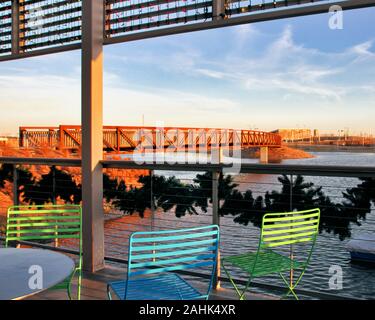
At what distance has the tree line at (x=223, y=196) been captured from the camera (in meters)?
3.26

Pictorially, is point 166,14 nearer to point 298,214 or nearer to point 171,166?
point 171,166

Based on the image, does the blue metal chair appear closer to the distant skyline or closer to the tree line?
the tree line

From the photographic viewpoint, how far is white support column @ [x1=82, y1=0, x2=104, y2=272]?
346 cm

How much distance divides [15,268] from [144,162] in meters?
1.75

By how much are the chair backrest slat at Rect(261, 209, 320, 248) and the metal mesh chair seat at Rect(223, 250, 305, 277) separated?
0.48 ft

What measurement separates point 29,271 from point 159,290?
24.4 inches

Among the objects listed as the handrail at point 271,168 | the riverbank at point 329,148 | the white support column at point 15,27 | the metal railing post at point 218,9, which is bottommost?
the handrail at point 271,168

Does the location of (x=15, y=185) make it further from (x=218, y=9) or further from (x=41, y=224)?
(x=218, y=9)

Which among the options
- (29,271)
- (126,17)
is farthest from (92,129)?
(29,271)

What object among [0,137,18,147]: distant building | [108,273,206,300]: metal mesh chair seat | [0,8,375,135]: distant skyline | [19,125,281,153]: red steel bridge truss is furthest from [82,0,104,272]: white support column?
[0,8,375,135]: distant skyline

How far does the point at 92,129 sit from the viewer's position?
347 centimetres

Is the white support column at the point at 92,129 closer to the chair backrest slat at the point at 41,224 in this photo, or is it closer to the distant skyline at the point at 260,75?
the chair backrest slat at the point at 41,224

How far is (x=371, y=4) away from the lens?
8.31 ft

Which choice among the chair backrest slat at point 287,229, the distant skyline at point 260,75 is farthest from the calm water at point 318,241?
the distant skyline at point 260,75
